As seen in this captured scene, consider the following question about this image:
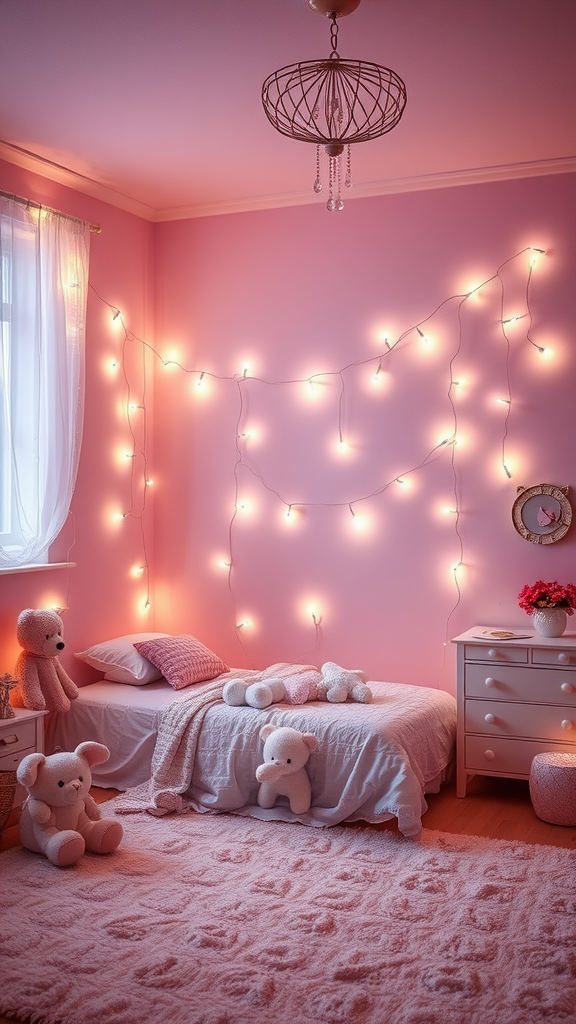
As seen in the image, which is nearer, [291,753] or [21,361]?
[291,753]

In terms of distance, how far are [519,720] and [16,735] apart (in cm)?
204

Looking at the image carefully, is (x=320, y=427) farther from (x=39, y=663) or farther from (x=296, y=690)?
(x=39, y=663)

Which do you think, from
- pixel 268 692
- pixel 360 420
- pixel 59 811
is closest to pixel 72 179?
pixel 360 420

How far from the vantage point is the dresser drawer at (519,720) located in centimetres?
375

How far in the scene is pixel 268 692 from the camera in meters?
3.83

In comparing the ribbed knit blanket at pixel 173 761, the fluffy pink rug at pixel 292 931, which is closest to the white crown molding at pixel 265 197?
the ribbed knit blanket at pixel 173 761

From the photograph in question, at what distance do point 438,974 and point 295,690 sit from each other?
1.60 m

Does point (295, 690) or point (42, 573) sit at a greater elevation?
point (42, 573)

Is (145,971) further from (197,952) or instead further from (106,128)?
(106,128)

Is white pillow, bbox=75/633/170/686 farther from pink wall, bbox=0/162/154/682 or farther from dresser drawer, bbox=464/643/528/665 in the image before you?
dresser drawer, bbox=464/643/528/665

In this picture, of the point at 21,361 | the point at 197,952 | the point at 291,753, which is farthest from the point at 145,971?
the point at 21,361

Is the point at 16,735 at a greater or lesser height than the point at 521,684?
lesser

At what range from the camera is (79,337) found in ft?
14.2

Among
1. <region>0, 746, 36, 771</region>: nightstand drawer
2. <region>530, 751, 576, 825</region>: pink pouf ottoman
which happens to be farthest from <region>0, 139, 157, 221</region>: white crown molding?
<region>530, 751, 576, 825</region>: pink pouf ottoman
